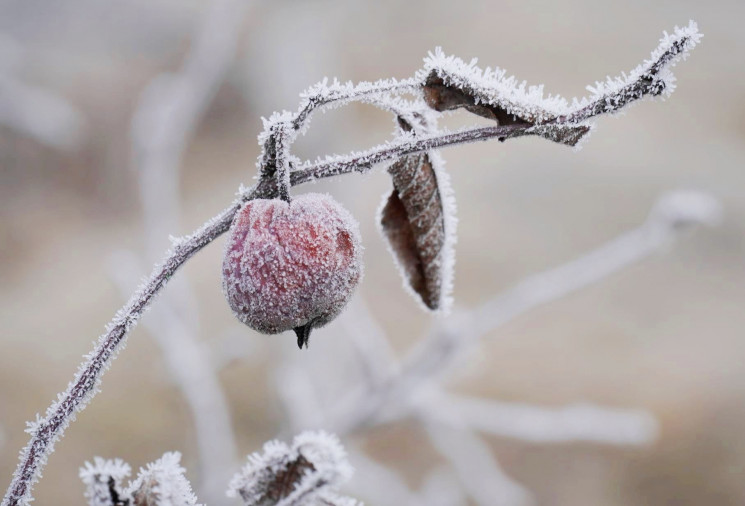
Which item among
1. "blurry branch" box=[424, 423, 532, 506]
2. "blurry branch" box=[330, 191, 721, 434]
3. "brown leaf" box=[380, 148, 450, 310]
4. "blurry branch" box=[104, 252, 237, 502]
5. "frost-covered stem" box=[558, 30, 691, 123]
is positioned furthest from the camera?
"blurry branch" box=[424, 423, 532, 506]

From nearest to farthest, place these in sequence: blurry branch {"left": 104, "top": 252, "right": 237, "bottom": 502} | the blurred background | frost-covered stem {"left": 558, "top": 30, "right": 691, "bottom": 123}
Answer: frost-covered stem {"left": 558, "top": 30, "right": 691, "bottom": 123} < blurry branch {"left": 104, "top": 252, "right": 237, "bottom": 502} < the blurred background

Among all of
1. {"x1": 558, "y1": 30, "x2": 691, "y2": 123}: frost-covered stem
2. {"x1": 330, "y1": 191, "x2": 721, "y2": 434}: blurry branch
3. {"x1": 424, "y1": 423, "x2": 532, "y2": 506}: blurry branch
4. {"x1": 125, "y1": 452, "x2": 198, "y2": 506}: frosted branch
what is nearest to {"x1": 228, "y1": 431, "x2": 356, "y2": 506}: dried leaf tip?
{"x1": 125, "y1": 452, "x2": 198, "y2": 506}: frosted branch

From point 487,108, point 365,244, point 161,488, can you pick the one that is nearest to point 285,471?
point 161,488

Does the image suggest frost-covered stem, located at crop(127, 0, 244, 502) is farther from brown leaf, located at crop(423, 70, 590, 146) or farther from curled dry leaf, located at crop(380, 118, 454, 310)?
brown leaf, located at crop(423, 70, 590, 146)

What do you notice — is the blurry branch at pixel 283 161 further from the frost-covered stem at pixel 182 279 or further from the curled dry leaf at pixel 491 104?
the frost-covered stem at pixel 182 279

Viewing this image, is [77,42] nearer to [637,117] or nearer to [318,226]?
[637,117]

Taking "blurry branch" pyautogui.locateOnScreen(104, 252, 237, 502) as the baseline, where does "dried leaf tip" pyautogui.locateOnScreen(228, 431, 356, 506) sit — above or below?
below
